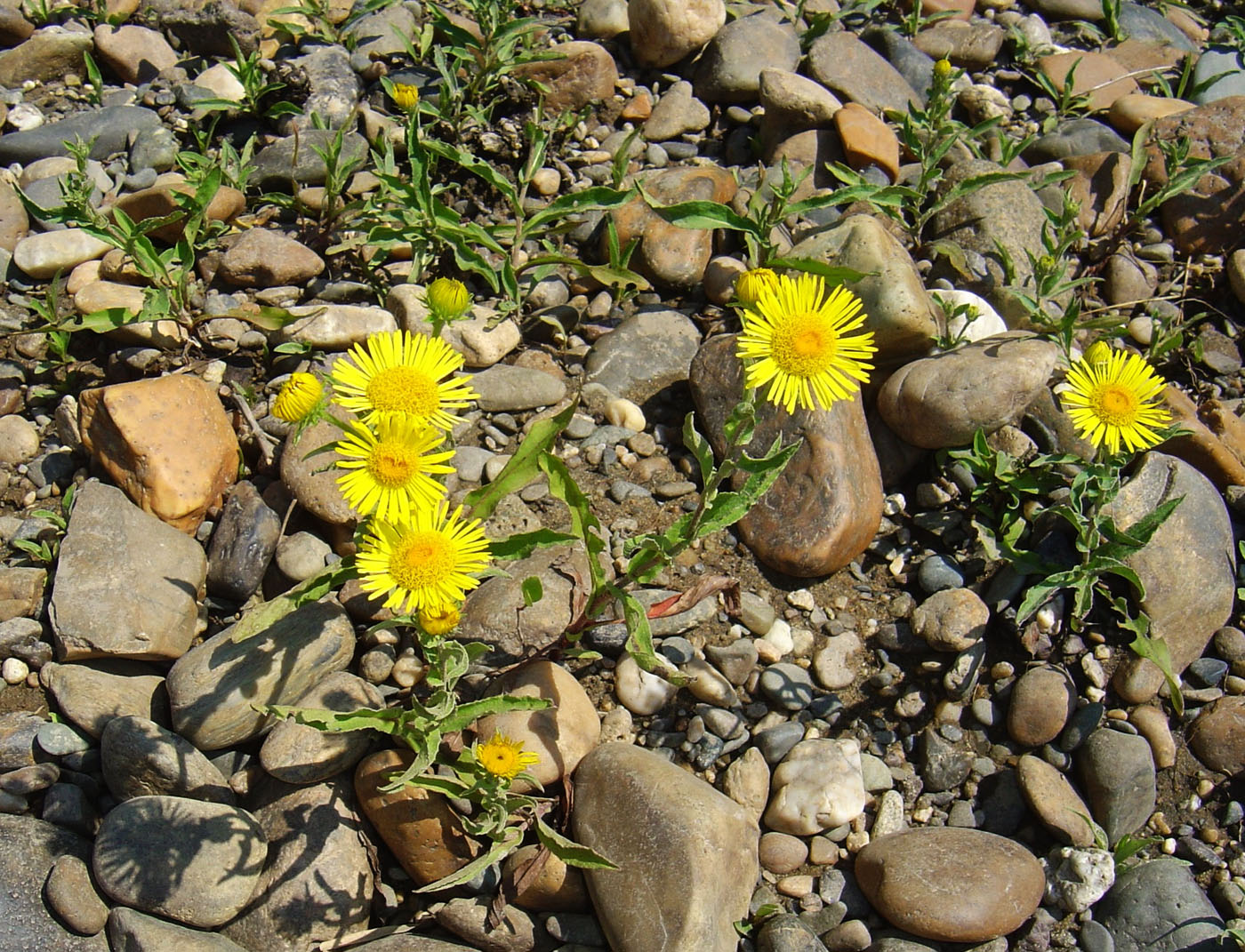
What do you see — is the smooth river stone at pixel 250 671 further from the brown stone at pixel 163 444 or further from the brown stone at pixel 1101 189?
the brown stone at pixel 1101 189

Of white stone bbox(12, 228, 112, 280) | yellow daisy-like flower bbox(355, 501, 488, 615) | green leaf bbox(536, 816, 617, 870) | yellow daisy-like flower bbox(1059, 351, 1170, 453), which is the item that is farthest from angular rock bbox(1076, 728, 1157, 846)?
white stone bbox(12, 228, 112, 280)

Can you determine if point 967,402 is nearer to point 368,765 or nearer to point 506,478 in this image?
point 506,478

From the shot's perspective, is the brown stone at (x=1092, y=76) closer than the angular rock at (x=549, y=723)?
No

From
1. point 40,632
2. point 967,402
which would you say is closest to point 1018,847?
point 967,402

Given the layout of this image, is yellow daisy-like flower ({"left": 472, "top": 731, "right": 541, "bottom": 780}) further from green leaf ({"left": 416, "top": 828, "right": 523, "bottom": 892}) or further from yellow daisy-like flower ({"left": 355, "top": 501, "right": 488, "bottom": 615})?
yellow daisy-like flower ({"left": 355, "top": 501, "right": 488, "bottom": 615})

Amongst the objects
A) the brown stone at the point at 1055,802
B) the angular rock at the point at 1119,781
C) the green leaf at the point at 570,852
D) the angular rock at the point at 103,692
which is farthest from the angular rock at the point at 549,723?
A: the angular rock at the point at 1119,781
